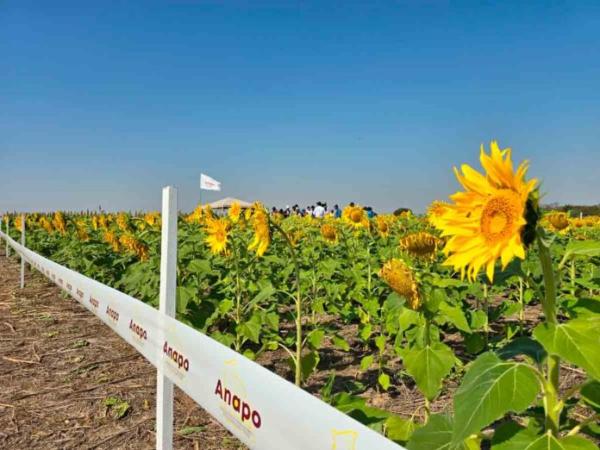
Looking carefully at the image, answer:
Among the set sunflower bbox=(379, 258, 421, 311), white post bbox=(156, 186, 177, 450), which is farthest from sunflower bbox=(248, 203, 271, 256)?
sunflower bbox=(379, 258, 421, 311)

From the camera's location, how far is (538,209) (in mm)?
1074

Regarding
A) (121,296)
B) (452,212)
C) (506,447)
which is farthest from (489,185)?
(121,296)

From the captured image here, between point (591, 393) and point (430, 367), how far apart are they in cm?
65

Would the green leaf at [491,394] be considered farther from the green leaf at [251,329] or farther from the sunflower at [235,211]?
the sunflower at [235,211]

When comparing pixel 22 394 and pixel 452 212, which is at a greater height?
pixel 452 212

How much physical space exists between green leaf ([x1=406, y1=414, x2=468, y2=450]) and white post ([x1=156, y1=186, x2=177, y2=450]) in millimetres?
1336

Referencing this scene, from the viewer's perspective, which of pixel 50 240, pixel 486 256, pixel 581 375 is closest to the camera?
pixel 486 256

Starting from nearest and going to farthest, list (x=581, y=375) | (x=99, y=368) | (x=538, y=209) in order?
(x=538, y=209)
(x=581, y=375)
(x=99, y=368)

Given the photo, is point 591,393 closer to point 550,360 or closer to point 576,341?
point 550,360

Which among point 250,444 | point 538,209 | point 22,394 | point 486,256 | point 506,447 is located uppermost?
point 538,209

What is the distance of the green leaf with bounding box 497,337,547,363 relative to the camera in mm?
1272

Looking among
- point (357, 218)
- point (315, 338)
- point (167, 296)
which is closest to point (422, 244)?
point (315, 338)

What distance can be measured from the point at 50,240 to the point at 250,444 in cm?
991

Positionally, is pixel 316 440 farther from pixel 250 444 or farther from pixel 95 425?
pixel 95 425
